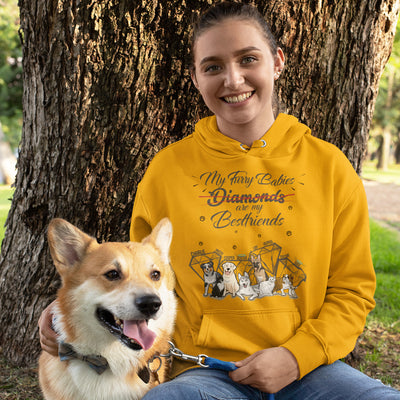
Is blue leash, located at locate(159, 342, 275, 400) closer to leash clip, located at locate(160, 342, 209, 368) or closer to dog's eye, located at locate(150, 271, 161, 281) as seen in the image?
leash clip, located at locate(160, 342, 209, 368)

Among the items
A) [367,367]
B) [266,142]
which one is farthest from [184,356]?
[367,367]

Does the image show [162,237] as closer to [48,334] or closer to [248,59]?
[48,334]

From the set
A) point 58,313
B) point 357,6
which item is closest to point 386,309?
point 357,6

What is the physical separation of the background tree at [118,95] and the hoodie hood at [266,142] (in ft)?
2.51

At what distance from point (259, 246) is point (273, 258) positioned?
0.09 meters

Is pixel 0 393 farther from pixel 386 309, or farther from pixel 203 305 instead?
pixel 386 309

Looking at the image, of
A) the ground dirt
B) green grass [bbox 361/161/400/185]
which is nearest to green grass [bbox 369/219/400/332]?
the ground dirt

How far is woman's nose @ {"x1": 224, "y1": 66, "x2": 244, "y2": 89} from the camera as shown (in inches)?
92.0

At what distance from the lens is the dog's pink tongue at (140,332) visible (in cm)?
204

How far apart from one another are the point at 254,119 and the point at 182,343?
129 centimetres

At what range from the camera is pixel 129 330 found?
2.04 meters

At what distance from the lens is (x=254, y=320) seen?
7.39 ft

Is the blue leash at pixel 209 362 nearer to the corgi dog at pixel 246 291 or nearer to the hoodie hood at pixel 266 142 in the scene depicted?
the corgi dog at pixel 246 291

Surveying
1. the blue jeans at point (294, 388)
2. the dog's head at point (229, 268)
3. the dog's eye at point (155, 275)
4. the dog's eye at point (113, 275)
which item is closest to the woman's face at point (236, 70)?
the dog's head at point (229, 268)
